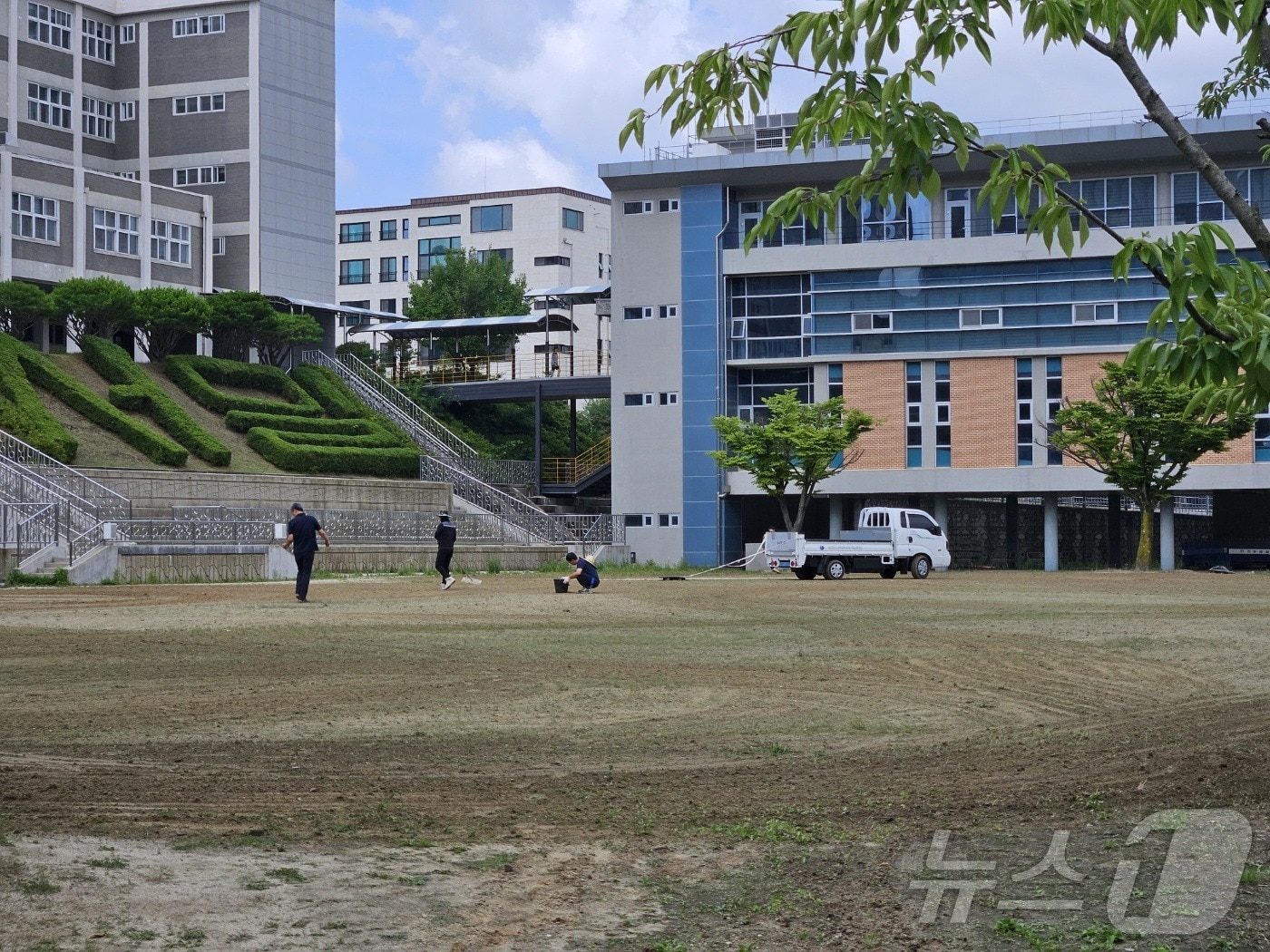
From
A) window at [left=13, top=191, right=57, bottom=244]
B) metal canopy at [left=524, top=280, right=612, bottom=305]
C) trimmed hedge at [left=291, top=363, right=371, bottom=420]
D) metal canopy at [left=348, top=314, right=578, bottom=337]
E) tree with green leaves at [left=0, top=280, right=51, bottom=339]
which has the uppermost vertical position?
window at [left=13, top=191, right=57, bottom=244]

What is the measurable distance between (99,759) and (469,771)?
2.24 m

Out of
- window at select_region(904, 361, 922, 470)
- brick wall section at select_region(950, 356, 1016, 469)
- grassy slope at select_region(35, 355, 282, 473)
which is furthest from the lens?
window at select_region(904, 361, 922, 470)

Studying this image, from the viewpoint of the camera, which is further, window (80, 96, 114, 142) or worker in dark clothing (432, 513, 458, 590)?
window (80, 96, 114, 142)

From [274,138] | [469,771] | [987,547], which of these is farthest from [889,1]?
[274,138]

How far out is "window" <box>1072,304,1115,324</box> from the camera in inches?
2215

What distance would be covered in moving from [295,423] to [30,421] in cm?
1185

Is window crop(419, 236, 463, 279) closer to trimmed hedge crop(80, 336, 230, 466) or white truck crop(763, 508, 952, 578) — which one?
trimmed hedge crop(80, 336, 230, 466)

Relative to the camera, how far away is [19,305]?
52.1m

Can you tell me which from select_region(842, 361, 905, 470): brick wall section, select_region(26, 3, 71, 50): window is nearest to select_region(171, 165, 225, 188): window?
select_region(26, 3, 71, 50): window

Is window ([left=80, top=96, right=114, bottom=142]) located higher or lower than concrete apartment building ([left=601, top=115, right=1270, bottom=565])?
higher

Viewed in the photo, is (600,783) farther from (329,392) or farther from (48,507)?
(329,392)

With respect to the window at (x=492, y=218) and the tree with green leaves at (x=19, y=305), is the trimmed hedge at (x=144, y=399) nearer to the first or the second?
the tree with green leaves at (x=19, y=305)

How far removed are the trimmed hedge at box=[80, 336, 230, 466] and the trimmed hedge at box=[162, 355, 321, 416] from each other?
2.07 metres

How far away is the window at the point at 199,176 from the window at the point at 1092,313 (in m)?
37.4
